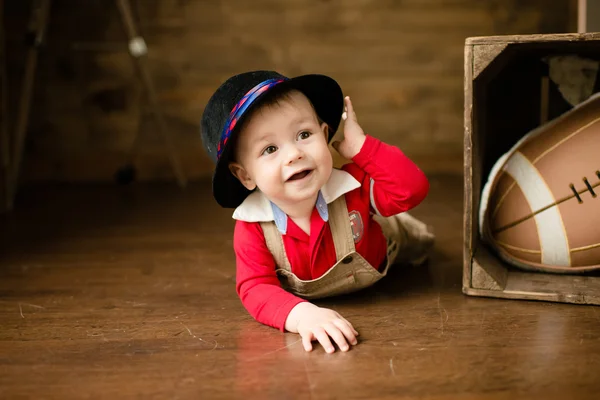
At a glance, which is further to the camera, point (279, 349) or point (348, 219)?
point (348, 219)

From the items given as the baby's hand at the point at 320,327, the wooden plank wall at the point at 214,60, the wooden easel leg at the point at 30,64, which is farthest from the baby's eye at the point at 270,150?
the wooden plank wall at the point at 214,60

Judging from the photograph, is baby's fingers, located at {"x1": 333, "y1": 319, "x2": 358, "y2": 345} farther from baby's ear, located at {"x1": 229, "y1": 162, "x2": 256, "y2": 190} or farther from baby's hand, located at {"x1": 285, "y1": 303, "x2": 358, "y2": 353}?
baby's ear, located at {"x1": 229, "y1": 162, "x2": 256, "y2": 190}

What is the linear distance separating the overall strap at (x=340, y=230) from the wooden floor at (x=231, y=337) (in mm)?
132

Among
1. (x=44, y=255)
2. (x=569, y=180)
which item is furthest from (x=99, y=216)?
(x=569, y=180)

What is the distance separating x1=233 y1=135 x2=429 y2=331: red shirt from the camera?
1429 mm

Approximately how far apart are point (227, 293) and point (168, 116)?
1753 millimetres

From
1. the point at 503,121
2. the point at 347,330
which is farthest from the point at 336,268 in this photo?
the point at 503,121

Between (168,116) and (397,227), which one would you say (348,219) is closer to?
(397,227)

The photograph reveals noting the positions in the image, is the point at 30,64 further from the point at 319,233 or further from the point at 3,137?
the point at 319,233

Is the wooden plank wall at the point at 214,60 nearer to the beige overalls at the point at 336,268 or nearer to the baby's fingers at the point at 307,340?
the beige overalls at the point at 336,268

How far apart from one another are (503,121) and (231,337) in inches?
39.7

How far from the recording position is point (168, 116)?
10.6ft

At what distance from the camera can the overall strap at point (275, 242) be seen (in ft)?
4.80

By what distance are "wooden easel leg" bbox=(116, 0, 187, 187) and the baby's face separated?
1.62m
